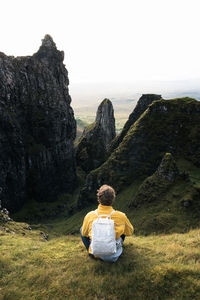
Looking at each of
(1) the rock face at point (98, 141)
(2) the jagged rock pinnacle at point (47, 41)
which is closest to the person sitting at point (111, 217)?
(2) the jagged rock pinnacle at point (47, 41)

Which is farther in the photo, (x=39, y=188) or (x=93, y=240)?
(x=39, y=188)

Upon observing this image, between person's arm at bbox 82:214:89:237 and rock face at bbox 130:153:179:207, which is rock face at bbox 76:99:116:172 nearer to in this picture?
rock face at bbox 130:153:179:207

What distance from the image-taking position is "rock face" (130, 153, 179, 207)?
1601 inches

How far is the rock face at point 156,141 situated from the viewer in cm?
5259

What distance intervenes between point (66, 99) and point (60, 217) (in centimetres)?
5839

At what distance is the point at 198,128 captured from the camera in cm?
5153

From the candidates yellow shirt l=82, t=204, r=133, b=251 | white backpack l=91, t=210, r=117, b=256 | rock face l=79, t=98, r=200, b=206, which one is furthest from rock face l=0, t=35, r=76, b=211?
white backpack l=91, t=210, r=117, b=256

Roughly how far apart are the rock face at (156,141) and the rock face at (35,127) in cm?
4296

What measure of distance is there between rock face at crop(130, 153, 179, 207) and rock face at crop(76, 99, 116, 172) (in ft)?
228

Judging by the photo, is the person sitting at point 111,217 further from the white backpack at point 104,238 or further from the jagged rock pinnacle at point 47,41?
the jagged rock pinnacle at point 47,41

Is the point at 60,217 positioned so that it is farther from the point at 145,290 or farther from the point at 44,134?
the point at 145,290

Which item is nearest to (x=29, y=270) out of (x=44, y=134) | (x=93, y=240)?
(x=93, y=240)

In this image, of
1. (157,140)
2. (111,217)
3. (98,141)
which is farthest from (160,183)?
(98,141)

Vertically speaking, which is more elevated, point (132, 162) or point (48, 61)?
point (48, 61)
